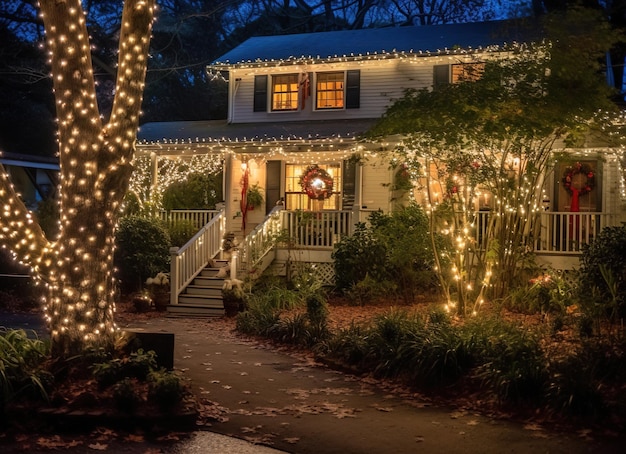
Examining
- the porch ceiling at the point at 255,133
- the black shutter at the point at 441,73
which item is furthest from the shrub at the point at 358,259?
the black shutter at the point at 441,73

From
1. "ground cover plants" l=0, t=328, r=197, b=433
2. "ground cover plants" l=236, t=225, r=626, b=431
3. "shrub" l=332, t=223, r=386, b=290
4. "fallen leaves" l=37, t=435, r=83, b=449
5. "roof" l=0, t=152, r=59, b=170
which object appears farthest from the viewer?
"roof" l=0, t=152, r=59, b=170

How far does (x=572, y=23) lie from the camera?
45.5 ft

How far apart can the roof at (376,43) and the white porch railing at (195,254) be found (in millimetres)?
5554

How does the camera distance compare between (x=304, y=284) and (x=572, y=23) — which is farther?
(x=304, y=284)

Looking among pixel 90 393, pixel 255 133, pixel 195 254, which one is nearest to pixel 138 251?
pixel 195 254

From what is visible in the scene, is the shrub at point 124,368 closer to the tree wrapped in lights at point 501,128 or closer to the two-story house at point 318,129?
the tree wrapped in lights at point 501,128

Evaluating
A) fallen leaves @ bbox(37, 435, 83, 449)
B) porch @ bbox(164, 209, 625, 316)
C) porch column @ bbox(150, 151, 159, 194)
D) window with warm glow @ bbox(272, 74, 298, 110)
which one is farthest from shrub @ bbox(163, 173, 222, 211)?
fallen leaves @ bbox(37, 435, 83, 449)

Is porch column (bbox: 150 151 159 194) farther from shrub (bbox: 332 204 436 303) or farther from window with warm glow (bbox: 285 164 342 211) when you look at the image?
shrub (bbox: 332 204 436 303)

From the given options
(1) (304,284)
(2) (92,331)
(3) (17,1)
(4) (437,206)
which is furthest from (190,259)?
(3) (17,1)

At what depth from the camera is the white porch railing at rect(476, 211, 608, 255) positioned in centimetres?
1672

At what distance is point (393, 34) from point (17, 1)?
1791 centimetres

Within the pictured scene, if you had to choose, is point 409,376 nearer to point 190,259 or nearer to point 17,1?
point 190,259

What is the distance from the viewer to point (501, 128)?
12.5 m

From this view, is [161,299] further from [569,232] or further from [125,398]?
[569,232]
